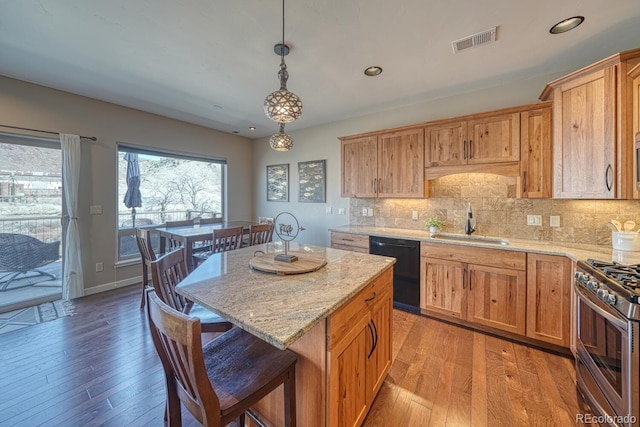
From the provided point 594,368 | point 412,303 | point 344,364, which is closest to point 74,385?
point 344,364

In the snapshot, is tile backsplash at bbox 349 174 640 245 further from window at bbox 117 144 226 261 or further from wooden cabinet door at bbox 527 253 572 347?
window at bbox 117 144 226 261

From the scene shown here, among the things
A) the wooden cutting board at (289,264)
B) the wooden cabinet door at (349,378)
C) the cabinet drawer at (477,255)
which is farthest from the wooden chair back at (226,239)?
the cabinet drawer at (477,255)

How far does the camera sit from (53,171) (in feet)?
10.8

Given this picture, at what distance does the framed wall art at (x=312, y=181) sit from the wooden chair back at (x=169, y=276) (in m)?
2.91

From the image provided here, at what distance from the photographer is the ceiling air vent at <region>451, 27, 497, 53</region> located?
2010mm

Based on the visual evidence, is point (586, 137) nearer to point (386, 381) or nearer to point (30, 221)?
point (386, 381)

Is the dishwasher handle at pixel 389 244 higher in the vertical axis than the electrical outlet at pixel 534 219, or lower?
lower

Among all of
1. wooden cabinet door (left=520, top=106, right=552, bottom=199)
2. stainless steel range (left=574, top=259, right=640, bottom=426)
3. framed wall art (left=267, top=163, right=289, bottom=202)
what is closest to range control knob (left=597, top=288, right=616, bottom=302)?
stainless steel range (left=574, top=259, right=640, bottom=426)

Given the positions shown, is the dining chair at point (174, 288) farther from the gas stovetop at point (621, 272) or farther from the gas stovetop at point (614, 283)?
the gas stovetop at point (621, 272)

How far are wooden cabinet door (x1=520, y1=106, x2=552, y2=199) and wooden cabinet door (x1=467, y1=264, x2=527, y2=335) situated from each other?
852 mm

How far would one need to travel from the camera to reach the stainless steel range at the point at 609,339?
1242 millimetres

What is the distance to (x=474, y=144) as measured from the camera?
9.04ft

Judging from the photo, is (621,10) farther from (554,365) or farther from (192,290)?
(192,290)

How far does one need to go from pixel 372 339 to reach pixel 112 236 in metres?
4.10
